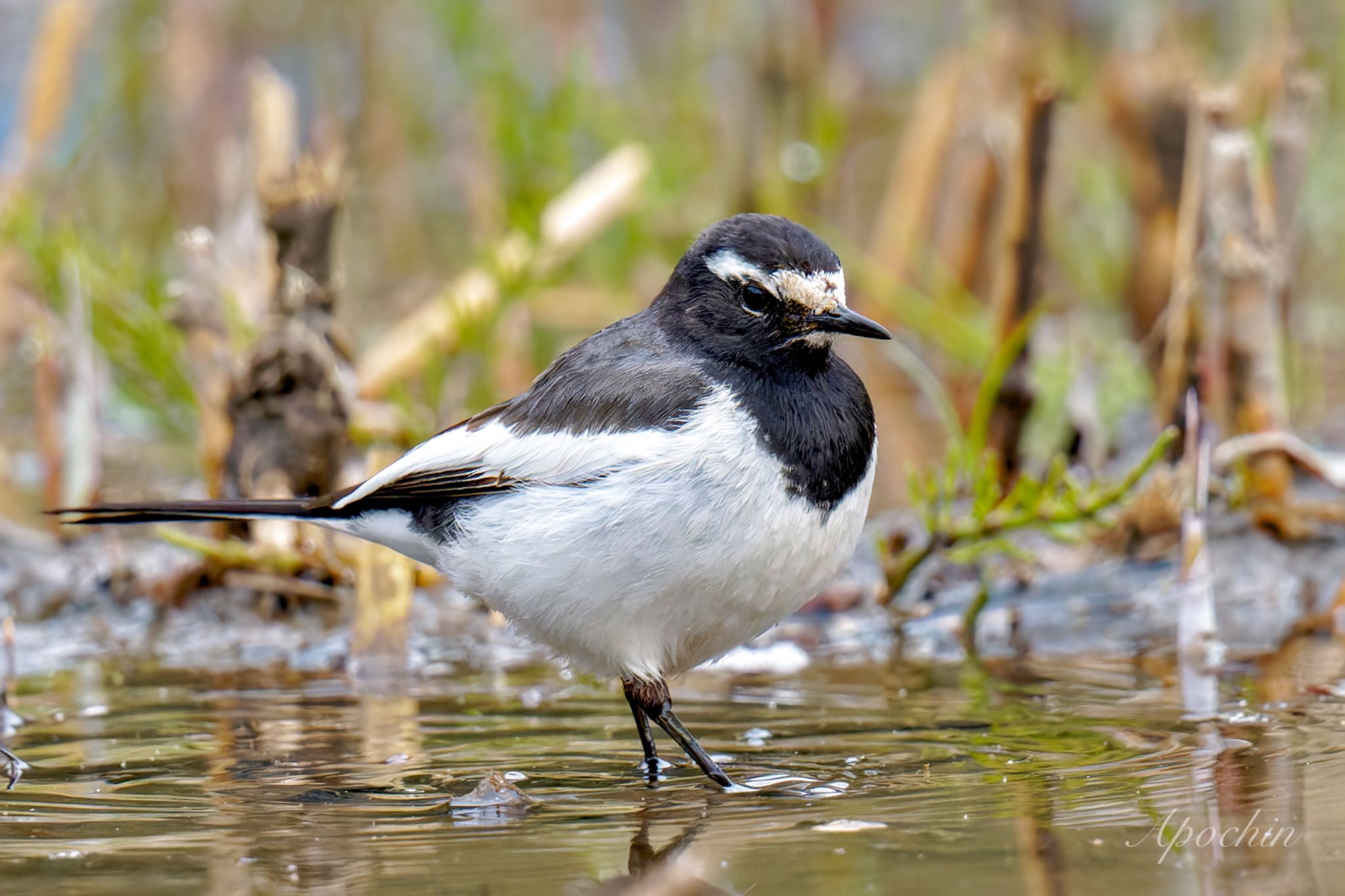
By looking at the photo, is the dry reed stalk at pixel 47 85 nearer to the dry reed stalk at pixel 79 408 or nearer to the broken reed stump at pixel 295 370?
the dry reed stalk at pixel 79 408

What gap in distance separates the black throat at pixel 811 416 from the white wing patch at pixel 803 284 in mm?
118

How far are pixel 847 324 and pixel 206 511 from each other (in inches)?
70.8

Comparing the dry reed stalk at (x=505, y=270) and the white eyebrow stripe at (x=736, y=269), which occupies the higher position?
the dry reed stalk at (x=505, y=270)

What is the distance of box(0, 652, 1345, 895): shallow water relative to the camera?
3000mm

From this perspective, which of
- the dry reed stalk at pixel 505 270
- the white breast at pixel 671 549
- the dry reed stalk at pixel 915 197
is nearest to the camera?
the white breast at pixel 671 549

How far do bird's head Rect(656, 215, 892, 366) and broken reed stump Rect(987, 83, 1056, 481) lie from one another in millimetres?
2344

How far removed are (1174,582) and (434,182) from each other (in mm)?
6919

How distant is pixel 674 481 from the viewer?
395 cm

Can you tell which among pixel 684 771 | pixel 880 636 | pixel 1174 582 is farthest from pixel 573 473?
pixel 1174 582

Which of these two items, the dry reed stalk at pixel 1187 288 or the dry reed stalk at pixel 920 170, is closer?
the dry reed stalk at pixel 1187 288

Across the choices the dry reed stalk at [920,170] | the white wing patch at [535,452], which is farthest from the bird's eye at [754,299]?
the dry reed stalk at [920,170]

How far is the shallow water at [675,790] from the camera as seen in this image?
3000mm
